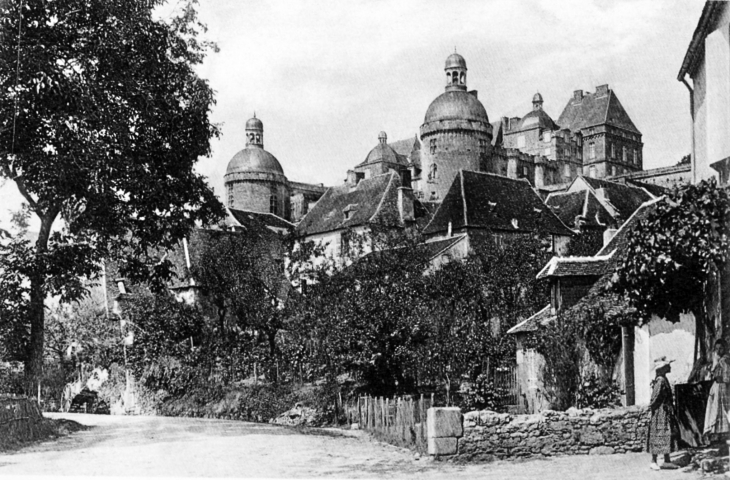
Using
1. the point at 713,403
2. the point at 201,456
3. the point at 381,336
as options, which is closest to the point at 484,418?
the point at 713,403

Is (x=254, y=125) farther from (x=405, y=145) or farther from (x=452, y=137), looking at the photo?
(x=452, y=137)

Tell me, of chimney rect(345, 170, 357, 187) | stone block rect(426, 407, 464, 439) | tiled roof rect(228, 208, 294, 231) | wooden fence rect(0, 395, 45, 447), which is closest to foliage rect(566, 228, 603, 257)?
tiled roof rect(228, 208, 294, 231)

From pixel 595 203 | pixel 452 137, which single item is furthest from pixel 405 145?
pixel 595 203

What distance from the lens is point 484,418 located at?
49.0 feet

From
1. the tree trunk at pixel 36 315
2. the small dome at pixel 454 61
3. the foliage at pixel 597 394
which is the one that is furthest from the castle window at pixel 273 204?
the foliage at pixel 597 394

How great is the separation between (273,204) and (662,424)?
287 ft

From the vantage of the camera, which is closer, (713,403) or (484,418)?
(713,403)

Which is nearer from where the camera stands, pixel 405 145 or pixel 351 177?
pixel 351 177

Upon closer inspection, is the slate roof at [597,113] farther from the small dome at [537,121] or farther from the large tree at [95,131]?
the large tree at [95,131]

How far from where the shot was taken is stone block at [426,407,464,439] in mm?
14750

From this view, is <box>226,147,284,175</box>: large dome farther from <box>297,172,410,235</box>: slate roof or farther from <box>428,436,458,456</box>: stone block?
<box>428,436,458,456</box>: stone block

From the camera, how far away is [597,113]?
101 metres

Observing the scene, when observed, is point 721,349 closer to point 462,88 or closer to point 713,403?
point 713,403

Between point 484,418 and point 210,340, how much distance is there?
85.5 ft
